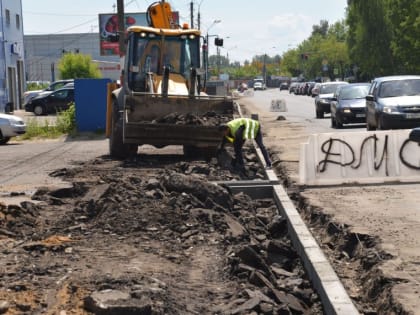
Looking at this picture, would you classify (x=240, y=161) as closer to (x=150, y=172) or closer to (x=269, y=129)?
(x=150, y=172)

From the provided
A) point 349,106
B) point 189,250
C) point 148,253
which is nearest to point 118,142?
point 189,250

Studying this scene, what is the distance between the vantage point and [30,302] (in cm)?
597

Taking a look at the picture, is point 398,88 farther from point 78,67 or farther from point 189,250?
point 78,67

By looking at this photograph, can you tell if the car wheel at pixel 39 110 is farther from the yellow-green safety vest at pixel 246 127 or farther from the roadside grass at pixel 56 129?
the yellow-green safety vest at pixel 246 127

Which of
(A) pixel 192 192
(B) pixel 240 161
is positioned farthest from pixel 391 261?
(B) pixel 240 161

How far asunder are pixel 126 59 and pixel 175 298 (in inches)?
490

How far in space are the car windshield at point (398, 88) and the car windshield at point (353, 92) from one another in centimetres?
617

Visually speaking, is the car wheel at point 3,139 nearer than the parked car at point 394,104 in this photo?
No

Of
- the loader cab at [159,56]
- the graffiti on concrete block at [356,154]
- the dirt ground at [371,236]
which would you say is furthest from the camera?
the loader cab at [159,56]

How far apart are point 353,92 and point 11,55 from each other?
31703 mm

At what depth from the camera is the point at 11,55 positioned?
53.0 meters

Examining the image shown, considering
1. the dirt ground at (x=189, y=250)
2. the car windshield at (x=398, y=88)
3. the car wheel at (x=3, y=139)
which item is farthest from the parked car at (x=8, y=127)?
the dirt ground at (x=189, y=250)

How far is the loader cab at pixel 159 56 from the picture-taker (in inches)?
706

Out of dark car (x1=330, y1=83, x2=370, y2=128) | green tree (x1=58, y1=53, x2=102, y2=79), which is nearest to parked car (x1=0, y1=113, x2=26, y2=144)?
dark car (x1=330, y1=83, x2=370, y2=128)
